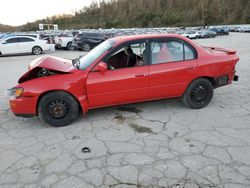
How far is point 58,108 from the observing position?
439 cm

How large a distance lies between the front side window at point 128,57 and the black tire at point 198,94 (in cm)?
111

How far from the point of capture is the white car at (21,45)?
674 inches

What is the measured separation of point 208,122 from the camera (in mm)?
4453

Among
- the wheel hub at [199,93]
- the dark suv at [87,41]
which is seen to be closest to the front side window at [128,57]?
the wheel hub at [199,93]

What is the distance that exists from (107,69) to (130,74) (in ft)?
1.39

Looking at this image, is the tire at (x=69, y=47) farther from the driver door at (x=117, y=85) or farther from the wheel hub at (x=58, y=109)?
the wheel hub at (x=58, y=109)

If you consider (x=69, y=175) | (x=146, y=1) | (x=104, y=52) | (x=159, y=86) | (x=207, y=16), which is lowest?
(x=69, y=175)

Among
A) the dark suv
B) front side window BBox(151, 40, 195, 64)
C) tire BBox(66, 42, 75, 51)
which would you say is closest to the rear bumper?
front side window BBox(151, 40, 195, 64)

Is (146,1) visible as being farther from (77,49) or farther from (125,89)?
(125,89)

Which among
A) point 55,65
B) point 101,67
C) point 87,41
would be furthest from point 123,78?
point 87,41

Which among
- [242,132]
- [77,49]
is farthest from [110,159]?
[77,49]

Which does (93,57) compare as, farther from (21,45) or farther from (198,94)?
(21,45)

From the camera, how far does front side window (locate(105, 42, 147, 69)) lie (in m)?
4.64

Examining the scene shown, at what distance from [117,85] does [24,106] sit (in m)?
1.64
